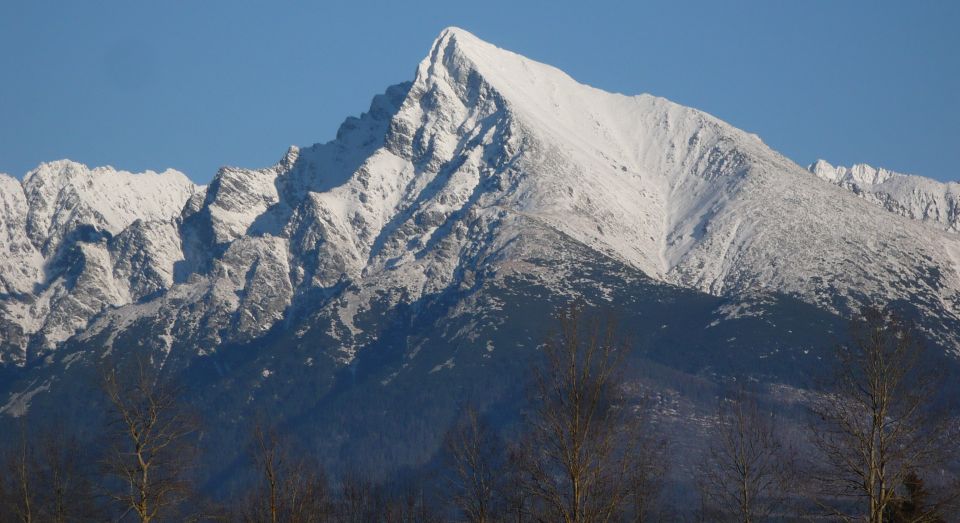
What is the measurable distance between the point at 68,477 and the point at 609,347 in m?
46.3

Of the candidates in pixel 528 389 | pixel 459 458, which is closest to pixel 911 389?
pixel 528 389

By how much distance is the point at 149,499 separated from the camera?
70.2m

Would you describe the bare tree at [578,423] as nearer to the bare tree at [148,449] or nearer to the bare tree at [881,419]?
the bare tree at [881,419]

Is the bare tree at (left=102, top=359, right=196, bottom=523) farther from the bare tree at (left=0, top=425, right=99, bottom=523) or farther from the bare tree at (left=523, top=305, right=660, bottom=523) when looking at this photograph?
the bare tree at (left=523, top=305, right=660, bottom=523)

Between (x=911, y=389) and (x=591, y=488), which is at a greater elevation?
(x=911, y=389)

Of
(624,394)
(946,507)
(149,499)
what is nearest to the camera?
(946,507)

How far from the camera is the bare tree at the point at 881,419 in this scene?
59906 millimetres

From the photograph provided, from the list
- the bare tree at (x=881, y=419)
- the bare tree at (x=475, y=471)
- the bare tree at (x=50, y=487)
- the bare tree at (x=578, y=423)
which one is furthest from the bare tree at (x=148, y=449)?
the bare tree at (x=881, y=419)

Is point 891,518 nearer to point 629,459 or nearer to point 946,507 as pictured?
point 946,507

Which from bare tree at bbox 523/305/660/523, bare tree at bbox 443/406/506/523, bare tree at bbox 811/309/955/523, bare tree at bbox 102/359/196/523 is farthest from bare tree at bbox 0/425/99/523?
bare tree at bbox 811/309/955/523

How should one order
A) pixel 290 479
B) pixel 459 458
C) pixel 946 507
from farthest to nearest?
1. pixel 290 479
2. pixel 459 458
3. pixel 946 507

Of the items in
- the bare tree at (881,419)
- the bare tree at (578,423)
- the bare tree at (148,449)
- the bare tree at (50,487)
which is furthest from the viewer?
the bare tree at (50,487)

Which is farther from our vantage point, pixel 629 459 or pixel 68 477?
pixel 68 477

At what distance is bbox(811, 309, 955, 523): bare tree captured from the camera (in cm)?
5991
